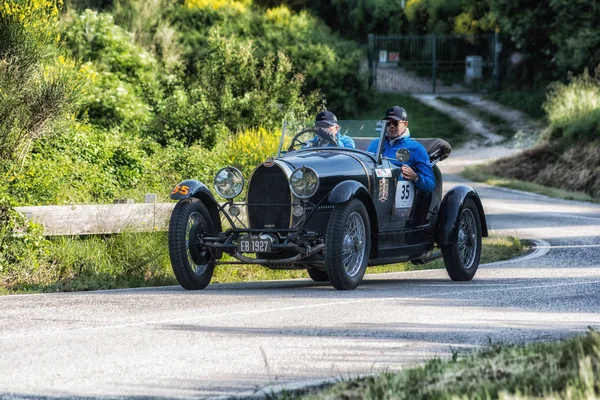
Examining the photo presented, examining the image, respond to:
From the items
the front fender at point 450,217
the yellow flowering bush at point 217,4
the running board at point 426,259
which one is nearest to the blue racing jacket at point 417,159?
the front fender at point 450,217

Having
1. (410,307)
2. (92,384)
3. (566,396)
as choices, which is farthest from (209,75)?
(566,396)

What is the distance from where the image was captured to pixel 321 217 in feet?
39.3

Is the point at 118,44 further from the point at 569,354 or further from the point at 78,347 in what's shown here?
the point at 569,354

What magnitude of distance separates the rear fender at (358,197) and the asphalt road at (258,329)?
1.65 feet

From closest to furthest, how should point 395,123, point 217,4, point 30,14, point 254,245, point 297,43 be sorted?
1. point 254,245
2. point 395,123
3. point 30,14
4. point 297,43
5. point 217,4

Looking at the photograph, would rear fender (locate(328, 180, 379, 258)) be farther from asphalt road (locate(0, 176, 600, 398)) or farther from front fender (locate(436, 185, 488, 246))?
front fender (locate(436, 185, 488, 246))

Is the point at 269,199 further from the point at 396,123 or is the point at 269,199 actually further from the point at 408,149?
the point at 396,123

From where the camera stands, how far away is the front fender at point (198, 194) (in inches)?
471

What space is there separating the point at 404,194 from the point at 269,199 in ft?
5.48

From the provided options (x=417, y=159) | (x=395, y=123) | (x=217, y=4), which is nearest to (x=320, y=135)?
(x=395, y=123)

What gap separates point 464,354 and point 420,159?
5711 millimetres

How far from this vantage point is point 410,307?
1025cm

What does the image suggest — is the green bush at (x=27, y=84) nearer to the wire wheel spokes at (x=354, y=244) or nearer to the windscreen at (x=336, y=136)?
the windscreen at (x=336, y=136)

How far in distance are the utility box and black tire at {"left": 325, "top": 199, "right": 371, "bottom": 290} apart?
3823cm
